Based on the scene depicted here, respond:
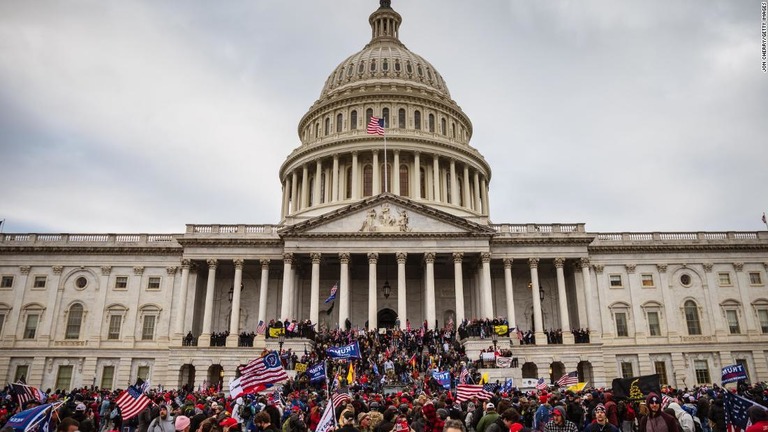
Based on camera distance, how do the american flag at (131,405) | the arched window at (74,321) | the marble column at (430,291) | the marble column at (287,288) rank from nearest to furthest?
1. the american flag at (131,405)
2. the marble column at (430,291)
3. the marble column at (287,288)
4. the arched window at (74,321)

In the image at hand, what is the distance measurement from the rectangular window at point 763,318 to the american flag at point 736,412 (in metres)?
46.4

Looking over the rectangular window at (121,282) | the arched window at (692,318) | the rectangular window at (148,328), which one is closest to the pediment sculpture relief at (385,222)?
the rectangular window at (148,328)

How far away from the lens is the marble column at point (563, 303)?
1862 inches

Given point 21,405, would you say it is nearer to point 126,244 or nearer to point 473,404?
point 473,404

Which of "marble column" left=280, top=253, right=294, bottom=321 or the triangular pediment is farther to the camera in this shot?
the triangular pediment

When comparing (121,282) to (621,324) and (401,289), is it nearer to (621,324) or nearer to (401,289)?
(401,289)

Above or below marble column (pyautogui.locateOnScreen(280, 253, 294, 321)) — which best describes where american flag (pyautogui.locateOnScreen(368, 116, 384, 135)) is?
above

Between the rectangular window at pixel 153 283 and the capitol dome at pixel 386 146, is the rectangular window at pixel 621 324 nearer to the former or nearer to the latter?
the capitol dome at pixel 386 146

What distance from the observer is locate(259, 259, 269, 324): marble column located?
4803cm

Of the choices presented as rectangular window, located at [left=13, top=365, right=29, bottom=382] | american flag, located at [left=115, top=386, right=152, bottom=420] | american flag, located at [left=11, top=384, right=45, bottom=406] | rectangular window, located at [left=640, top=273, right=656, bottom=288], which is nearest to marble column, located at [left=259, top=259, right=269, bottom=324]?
rectangular window, located at [left=13, top=365, right=29, bottom=382]

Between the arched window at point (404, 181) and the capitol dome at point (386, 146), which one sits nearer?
the capitol dome at point (386, 146)

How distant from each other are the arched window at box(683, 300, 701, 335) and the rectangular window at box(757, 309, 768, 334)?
5.51 metres

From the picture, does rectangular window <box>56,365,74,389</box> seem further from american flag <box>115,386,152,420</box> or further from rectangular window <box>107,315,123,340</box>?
american flag <box>115,386,152,420</box>

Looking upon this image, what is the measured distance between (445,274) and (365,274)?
24.1 feet
